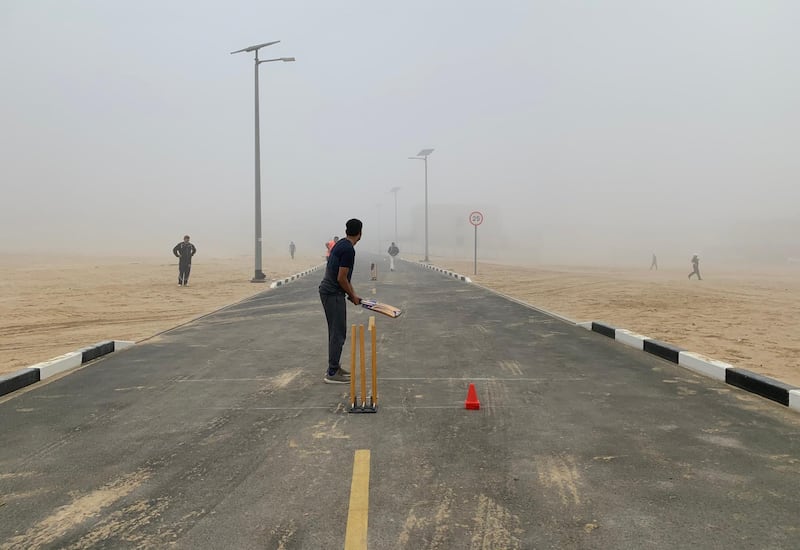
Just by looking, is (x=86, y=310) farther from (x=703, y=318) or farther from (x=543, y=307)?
(x=703, y=318)

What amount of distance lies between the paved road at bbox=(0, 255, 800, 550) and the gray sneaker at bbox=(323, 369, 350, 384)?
14cm

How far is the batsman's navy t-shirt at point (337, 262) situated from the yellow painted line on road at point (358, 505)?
2415 mm

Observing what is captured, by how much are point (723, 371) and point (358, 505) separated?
16.7ft

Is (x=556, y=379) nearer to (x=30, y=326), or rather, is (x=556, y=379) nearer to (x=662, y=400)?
(x=662, y=400)

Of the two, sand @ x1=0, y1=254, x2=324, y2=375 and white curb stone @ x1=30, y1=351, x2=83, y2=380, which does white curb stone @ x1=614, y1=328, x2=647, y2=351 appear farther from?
sand @ x1=0, y1=254, x2=324, y2=375

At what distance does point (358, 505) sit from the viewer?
309 cm

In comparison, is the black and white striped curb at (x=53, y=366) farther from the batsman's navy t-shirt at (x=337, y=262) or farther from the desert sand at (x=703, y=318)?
the desert sand at (x=703, y=318)

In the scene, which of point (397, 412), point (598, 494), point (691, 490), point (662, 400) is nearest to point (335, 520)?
point (598, 494)

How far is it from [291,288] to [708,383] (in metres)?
15.8

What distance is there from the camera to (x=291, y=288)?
19.7 metres

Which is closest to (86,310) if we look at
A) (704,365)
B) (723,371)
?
(704,365)

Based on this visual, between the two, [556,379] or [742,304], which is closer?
[556,379]

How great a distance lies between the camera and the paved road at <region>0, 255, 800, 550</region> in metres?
2.84

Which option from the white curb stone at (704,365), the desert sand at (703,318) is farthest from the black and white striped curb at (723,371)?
the desert sand at (703,318)
